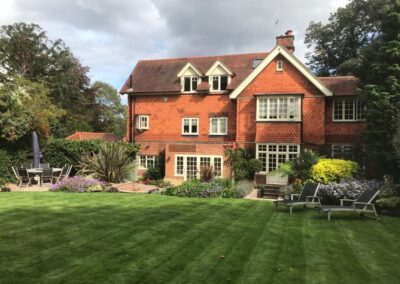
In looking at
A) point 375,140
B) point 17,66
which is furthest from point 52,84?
point 375,140

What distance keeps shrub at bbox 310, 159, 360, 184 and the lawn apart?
6.36 meters

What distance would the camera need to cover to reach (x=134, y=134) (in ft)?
101

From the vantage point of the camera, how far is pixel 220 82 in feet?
93.3

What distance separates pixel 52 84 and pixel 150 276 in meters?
43.4

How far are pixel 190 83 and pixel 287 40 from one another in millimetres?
8081

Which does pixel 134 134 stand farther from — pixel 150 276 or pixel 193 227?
pixel 150 276

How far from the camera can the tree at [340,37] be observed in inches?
1481

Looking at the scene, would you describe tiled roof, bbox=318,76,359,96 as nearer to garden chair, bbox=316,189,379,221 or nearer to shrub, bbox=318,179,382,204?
shrub, bbox=318,179,382,204

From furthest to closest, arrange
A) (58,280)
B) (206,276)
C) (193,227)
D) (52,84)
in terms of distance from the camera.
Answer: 1. (52,84)
2. (193,227)
3. (206,276)
4. (58,280)

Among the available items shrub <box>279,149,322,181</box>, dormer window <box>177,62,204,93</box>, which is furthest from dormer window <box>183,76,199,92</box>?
shrub <box>279,149,322,181</box>

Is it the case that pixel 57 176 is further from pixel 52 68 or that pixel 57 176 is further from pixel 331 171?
pixel 52 68

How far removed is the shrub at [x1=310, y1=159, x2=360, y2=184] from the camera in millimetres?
18734

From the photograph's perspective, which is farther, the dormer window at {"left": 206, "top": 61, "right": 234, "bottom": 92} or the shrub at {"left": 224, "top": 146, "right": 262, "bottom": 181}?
the dormer window at {"left": 206, "top": 61, "right": 234, "bottom": 92}

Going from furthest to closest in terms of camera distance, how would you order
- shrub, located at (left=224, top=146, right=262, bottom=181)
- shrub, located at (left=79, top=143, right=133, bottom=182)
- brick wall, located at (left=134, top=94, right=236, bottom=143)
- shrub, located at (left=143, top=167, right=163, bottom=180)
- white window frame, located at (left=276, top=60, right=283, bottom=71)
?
shrub, located at (left=143, top=167, right=163, bottom=180)
brick wall, located at (left=134, top=94, right=236, bottom=143)
white window frame, located at (left=276, top=60, right=283, bottom=71)
shrub, located at (left=224, top=146, right=262, bottom=181)
shrub, located at (left=79, top=143, right=133, bottom=182)
